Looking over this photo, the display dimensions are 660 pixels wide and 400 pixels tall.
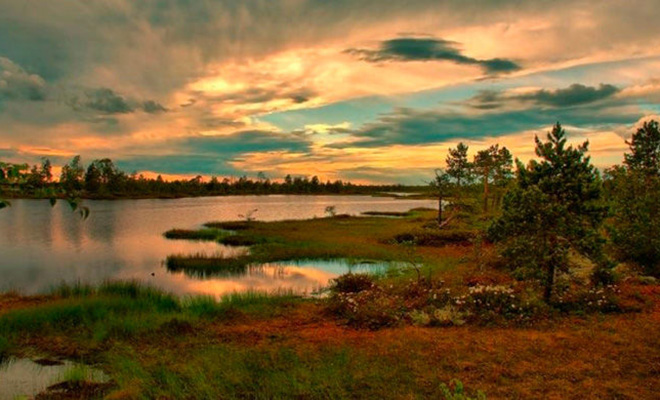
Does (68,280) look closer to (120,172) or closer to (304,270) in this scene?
(304,270)

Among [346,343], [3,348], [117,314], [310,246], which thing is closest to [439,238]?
[310,246]

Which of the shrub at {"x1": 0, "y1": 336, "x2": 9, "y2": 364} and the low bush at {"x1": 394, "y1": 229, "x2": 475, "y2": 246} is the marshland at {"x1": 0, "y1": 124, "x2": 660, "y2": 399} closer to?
the shrub at {"x1": 0, "y1": 336, "x2": 9, "y2": 364}

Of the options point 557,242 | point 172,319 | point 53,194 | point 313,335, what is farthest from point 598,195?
point 53,194

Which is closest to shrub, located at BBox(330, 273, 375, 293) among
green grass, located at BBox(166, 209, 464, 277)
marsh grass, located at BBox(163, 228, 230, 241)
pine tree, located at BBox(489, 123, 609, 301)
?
green grass, located at BBox(166, 209, 464, 277)

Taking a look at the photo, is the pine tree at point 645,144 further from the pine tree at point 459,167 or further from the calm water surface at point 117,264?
the calm water surface at point 117,264

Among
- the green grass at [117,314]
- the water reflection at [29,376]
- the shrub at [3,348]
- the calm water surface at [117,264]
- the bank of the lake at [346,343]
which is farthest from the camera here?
the calm water surface at [117,264]

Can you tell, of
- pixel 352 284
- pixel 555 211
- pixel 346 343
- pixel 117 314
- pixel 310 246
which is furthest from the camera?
pixel 310 246

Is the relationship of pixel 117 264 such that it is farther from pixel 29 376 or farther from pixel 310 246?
pixel 29 376

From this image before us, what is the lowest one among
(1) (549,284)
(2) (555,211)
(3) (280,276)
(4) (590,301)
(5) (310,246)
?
(3) (280,276)

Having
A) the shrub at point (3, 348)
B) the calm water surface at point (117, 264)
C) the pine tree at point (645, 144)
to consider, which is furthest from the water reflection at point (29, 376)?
the pine tree at point (645, 144)

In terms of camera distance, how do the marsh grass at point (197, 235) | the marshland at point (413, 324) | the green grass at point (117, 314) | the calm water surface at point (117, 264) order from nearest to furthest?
1. the marshland at point (413, 324)
2. the green grass at point (117, 314)
3. the calm water surface at point (117, 264)
4. the marsh grass at point (197, 235)

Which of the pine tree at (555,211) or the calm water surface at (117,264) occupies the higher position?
the pine tree at (555,211)

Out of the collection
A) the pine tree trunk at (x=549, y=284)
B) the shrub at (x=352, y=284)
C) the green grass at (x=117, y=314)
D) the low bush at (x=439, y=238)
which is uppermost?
the pine tree trunk at (x=549, y=284)

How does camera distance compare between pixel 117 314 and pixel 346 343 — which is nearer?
pixel 346 343
